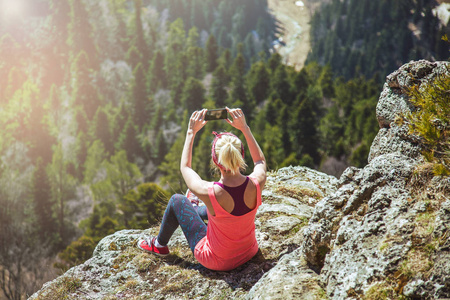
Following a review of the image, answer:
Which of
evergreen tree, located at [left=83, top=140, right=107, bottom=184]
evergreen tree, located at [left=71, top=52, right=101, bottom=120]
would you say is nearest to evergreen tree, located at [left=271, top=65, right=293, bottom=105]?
evergreen tree, located at [left=83, top=140, right=107, bottom=184]

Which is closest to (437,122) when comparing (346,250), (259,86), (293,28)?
(346,250)

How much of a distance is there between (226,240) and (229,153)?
4.02ft

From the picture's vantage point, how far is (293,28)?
148 metres

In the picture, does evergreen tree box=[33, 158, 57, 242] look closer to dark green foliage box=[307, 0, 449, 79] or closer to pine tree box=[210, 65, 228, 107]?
pine tree box=[210, 65, 228, 107]

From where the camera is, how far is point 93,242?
3291 cm

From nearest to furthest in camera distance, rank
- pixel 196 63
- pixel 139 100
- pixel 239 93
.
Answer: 1. pixel 239 93
2. pixel 196 63
3. pixel 139 100

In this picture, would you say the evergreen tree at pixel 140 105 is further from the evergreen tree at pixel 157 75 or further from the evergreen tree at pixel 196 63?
the evergreen tree at pixel 196 63

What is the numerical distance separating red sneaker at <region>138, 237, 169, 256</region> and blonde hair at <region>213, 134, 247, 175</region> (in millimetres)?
2219

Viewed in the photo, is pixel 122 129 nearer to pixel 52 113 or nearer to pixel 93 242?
pixel 52 113

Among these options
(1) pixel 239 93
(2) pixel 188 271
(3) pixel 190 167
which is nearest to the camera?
(3) pixel 190 167

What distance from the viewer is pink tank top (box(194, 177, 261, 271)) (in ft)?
14.2

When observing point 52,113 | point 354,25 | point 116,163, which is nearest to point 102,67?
point 52,113

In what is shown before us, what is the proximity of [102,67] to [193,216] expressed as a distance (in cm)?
10575

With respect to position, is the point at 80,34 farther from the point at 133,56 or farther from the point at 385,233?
the point at 385,233
